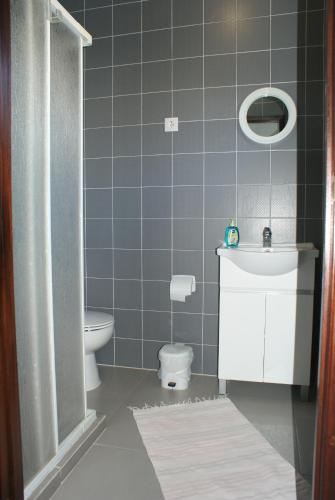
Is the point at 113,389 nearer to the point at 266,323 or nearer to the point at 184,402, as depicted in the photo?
the point at 184,402

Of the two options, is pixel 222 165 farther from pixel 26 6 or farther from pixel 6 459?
pixel 6 459

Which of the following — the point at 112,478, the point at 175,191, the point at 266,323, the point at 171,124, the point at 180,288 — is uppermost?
the point at 171,124

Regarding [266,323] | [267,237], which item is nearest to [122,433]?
[266,323]

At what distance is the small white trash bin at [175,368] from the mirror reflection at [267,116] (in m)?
1.51

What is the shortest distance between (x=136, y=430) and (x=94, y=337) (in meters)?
0.58

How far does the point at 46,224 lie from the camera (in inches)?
55.0

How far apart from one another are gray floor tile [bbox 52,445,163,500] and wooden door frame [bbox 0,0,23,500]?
Result: 1.99ft

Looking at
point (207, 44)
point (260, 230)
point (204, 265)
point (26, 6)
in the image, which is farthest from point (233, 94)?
point (26, 6)

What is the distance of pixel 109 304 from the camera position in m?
2.74

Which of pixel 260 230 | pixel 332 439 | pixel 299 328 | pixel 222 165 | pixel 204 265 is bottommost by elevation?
pixel 299 328

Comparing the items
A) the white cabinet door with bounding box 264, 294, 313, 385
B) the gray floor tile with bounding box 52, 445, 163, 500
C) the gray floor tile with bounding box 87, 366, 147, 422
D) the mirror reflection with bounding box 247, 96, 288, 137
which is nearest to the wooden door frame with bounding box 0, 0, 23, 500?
the gray floor tile with bounding box 52, 445, 163, 500

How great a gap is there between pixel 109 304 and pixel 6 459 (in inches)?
71.5

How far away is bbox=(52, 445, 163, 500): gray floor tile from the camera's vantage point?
57.4 inches

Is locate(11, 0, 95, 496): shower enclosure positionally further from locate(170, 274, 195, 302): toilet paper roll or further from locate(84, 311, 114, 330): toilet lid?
locate(170, 274, 195, 302): toilet paper roll
